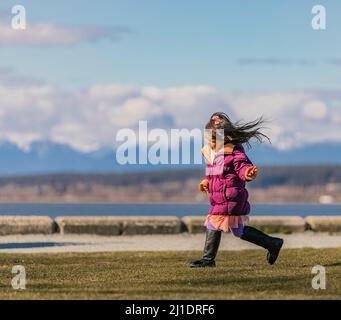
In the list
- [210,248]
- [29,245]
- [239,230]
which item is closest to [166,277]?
[210,248]

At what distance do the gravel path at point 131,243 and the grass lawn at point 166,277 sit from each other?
2.47 m

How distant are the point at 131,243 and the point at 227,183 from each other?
8561mm

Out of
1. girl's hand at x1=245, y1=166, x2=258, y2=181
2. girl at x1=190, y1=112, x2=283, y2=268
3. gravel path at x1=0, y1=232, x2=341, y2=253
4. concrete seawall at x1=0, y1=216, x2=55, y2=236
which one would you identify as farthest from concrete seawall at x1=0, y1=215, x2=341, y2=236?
girl's hand at x1=245, y1=166, x2=258, y2=181

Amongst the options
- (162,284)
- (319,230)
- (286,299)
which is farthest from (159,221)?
(286,299)

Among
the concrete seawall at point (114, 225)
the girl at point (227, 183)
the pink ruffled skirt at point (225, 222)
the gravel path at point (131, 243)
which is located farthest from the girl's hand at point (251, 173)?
the concrete seawall at point (114, 225)

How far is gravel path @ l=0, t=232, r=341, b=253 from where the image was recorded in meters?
23.0

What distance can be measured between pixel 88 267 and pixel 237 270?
7.96 ft

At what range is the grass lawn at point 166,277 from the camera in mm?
13914

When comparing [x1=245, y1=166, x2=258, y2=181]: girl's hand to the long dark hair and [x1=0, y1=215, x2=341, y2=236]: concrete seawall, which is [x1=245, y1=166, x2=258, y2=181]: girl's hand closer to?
the long dark hair

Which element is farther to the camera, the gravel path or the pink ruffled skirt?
the gravel path

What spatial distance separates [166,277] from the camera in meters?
15.8

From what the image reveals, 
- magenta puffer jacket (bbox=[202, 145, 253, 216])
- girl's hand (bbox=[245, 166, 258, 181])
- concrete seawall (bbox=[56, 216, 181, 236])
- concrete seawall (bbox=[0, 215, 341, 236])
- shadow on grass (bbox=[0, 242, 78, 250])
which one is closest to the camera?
girl's hand (bbox=[245, 166, 258, 181])

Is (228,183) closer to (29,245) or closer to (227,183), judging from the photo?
(227,183)

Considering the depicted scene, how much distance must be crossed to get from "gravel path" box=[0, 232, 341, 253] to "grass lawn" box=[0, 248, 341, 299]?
97.1 inches
